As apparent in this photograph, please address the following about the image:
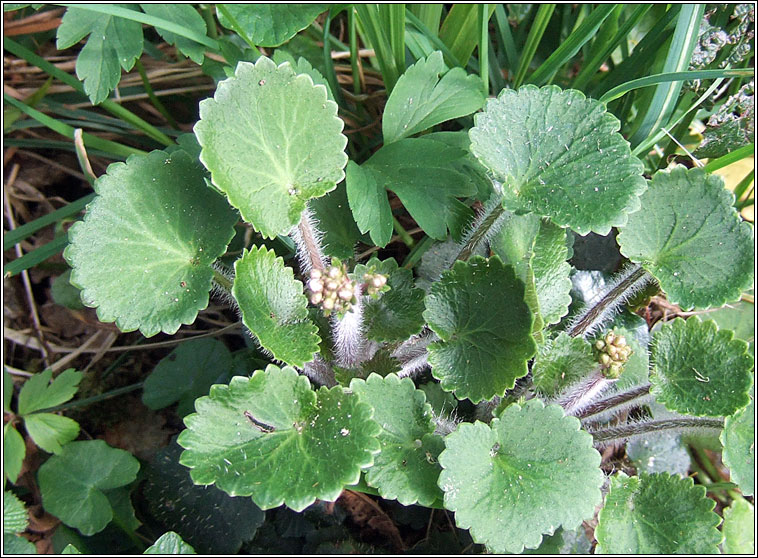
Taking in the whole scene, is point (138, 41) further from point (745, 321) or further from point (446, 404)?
point (745, 321)

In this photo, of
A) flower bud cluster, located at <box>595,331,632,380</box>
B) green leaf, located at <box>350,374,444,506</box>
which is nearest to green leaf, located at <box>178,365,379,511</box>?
green leaf, located at <box>350,374,444,506</box>

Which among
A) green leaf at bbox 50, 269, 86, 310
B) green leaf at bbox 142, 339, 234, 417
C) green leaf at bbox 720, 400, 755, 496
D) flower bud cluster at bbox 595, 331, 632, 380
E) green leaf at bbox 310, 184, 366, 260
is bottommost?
green leaf at bbox 142, 339, 234, 417

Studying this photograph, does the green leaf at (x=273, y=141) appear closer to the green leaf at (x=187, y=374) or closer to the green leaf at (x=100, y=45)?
the green leaf at (x=100, y=45)

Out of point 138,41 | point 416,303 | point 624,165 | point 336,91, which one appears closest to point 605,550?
point 416,303

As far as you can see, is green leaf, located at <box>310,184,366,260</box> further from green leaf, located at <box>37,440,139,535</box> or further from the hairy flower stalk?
green leaf, located at <box>37,440,139,535</box>

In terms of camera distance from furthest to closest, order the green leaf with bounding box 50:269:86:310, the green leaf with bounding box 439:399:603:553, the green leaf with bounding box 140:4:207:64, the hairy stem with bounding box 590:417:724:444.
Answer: the green leaf with bounding box 50:269:86:310
the green leaf with bounding box 140:4:207:64
the hairy stem with bounding box 590:417:724:444
the green leaf with bounding box 439:399:603:553

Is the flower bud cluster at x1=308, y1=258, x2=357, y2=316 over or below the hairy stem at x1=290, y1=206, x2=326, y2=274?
over
